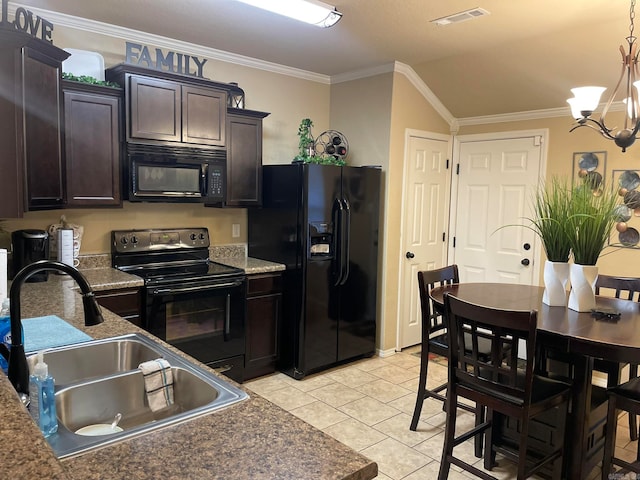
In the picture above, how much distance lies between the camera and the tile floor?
2762 mm

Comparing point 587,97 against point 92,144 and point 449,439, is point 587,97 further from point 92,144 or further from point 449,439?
point 92,144

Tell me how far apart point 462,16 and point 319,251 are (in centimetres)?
196

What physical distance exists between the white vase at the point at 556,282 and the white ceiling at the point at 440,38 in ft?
5.11

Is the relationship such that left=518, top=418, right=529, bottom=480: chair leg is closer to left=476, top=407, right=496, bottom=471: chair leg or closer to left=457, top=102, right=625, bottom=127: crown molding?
left=476, top=407, right=496, bottom=471: chair leg

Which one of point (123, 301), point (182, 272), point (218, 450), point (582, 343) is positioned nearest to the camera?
point (218, 450)

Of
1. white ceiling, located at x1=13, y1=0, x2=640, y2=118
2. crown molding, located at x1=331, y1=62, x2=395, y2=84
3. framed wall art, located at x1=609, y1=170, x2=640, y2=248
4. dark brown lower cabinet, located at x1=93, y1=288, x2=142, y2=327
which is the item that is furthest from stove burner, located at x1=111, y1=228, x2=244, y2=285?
framed wall art, located at x1=609, y1=170, x2=640, y2=248

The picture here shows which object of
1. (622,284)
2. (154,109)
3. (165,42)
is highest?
(165,42)

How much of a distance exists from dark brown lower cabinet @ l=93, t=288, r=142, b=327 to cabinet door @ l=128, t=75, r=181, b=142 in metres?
1.04

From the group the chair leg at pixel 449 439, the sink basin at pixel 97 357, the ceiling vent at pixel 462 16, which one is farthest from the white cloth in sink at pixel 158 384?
the ceiling vent at pixel 462 16

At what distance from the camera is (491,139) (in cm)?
471

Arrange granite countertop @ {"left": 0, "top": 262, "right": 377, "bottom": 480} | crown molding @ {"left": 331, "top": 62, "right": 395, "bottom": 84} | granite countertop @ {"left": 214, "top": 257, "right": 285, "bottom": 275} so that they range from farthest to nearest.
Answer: crown molding @ {"left": 331, "top": 62, "right": 395, "bottom": 84}
granite countertop @ {"left": 214, "top": 257, "right": 285, "bottom": 275}
granite countertop @ {"left": 0, "top": 262, "right": 377, "bottom": 480}

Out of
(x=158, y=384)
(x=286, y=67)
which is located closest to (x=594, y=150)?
(x=286, y=67)

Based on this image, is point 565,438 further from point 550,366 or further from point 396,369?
point 396,369

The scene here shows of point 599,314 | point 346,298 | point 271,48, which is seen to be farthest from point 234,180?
point 599,314
